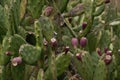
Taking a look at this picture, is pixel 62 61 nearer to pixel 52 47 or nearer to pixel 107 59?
pixel 52 47

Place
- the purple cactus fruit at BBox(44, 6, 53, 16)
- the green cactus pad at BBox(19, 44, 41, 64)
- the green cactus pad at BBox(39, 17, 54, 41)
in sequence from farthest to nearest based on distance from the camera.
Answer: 1. the purple cactus fruit at BBox(44, 6, 53, 16)
2. the green cactus pad at BBox(39, 17, 54, 41)
3. the green cactus pad at BBox(19, 44, 41, 64)

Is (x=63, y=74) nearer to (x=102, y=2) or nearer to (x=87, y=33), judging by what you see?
(x=87, y=33)

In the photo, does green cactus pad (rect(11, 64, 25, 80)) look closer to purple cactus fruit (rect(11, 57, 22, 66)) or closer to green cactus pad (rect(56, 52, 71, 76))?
purple cactus fruit (rect(11, 57, 22, 66))

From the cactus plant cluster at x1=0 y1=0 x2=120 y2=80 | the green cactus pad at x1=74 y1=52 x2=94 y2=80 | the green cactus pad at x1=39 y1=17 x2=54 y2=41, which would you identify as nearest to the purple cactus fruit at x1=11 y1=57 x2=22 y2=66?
the cactus plant cluster at x1=0 y1=0 x2=120 y2=80

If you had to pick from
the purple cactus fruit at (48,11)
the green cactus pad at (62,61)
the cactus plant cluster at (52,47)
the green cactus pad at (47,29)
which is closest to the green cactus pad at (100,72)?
the cactus plant cluster at (52,47)

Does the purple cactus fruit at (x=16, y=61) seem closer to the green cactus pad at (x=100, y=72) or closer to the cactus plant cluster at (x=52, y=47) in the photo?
the cactus plant cluster at (x=52, y=47)

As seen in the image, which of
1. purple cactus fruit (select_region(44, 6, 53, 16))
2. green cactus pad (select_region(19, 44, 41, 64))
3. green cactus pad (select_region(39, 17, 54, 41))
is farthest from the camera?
purple cactus fruit (select_region(44, 6, 53, 16))

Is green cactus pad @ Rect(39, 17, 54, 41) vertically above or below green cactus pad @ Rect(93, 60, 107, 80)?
above

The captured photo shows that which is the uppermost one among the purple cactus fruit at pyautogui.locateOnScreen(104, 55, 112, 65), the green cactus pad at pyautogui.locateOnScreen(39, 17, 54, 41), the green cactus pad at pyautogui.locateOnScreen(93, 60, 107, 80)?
the green cactus pad at pyautogui.locateOnScreen(39, 17, 54, 41)

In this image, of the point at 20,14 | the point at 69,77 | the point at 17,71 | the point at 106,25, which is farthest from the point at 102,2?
the point at 17,71
